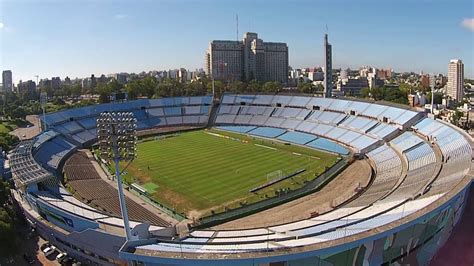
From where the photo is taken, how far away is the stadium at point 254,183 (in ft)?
67.7

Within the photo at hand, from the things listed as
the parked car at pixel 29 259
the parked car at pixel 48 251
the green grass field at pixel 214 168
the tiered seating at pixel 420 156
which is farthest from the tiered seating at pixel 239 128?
the parked car at pixel 29 259

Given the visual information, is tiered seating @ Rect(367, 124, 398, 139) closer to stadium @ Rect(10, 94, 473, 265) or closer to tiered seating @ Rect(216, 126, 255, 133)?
stadium @ Rect(10, 94, 473, 265)

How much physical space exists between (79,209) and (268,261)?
761 inches

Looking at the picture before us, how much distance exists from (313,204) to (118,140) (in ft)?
71.8

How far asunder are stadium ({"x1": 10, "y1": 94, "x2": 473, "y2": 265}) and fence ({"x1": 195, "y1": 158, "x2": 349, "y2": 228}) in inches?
7.1

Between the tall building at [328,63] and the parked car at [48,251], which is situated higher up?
the tall building at [328,63]

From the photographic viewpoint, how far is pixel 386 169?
45000 mm

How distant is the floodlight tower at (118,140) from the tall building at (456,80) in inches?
6039

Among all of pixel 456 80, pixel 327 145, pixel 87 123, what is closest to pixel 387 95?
pixel 456 80

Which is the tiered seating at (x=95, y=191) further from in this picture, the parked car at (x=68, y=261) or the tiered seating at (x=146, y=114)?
the tiered seating at (x=146, y=114)

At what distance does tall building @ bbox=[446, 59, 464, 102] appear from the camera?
483 ft

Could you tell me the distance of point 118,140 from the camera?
21812 millimetres

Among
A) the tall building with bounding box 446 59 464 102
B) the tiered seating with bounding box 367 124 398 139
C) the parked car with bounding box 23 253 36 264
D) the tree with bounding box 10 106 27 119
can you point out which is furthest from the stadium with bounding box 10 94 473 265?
the tall building with bounding box 446 59 464 102

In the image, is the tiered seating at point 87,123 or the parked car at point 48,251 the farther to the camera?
the tiered seating at point 87,123
